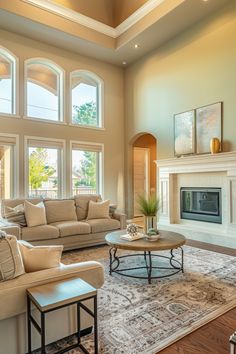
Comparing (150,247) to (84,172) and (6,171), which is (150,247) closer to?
(6,171)

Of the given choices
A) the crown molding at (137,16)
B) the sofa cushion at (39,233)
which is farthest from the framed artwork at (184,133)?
the sofa cushion at (39,233)

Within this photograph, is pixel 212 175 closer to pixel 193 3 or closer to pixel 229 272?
pixel 229 272

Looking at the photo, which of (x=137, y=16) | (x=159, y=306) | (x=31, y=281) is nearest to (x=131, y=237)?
(x=159, y=306)

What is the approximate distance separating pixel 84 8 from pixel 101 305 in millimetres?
6439

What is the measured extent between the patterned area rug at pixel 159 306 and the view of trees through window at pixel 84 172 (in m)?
3.83

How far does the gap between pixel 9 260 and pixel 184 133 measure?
500 cm

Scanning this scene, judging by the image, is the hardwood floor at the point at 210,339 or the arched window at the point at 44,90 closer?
the hardwood floor at the point at 210,339

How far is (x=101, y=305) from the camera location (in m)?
2.58

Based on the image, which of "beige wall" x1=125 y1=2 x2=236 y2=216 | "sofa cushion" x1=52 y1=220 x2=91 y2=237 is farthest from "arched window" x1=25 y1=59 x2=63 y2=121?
"sofa cushion" x1=52 y1=220 x2=91 y2=237

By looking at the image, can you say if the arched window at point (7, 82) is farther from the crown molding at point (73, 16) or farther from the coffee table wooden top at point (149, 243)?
the coffee table wooden top at point (149, 243)

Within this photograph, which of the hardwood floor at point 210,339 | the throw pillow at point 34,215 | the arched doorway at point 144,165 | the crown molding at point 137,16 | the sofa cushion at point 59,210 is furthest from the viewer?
the arched doorway at point 144,165

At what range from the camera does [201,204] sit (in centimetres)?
559

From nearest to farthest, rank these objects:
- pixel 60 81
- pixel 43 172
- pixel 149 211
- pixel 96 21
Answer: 1. pixel 149 211
2. pixel 96 21
3. pixel 43 172
4. pixel 60 81

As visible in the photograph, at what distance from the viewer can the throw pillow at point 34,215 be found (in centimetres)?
436
